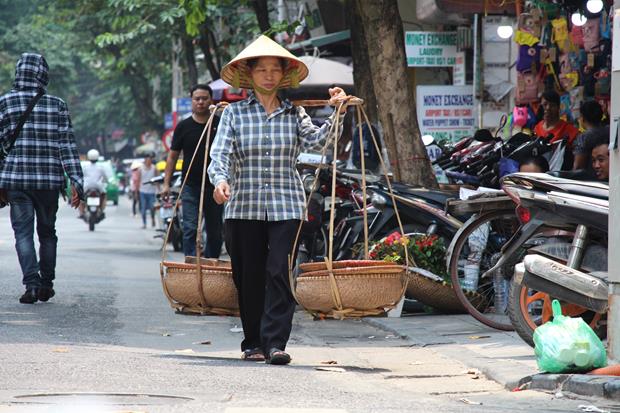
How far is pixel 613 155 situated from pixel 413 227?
14.2ft

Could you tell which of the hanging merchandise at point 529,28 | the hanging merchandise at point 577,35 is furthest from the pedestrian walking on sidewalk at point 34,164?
the hanging merchandise at point 529,28

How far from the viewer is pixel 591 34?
12.7m

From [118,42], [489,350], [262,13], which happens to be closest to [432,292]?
[489,350]

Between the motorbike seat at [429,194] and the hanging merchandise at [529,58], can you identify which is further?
the hanging merchandise at [529,58]

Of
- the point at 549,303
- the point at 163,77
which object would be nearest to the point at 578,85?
the point at 549,303

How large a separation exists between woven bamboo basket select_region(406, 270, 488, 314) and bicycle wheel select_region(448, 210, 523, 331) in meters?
0.46

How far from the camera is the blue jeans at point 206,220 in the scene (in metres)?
12.0

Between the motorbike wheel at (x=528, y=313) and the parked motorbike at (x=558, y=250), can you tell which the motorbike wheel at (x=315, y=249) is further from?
the motorbike wheel at (x=528, y=313)

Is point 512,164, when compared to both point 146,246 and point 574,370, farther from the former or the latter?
point 146,246

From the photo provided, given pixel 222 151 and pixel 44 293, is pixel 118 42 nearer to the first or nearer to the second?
pixel 44 293

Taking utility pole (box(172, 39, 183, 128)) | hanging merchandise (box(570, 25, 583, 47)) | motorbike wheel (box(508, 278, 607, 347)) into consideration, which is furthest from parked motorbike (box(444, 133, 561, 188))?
utility pole (box(172, 39, 183, 128))

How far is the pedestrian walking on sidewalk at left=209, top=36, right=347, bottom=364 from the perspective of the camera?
791 cm

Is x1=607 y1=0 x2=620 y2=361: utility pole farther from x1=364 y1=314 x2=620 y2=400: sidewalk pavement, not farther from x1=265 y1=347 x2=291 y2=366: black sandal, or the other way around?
x1=265 y1=347 x2=291 y2=366: black sandal

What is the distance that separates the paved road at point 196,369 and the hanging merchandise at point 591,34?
368cm
